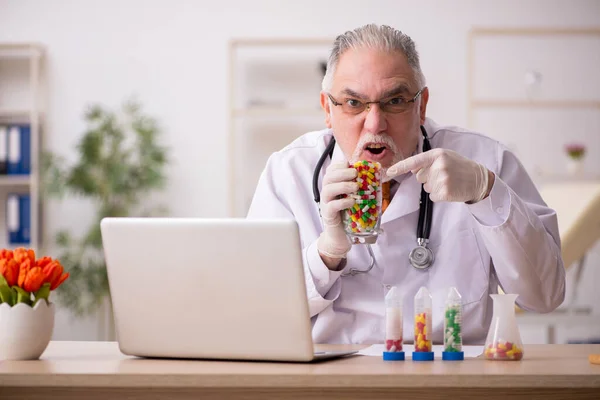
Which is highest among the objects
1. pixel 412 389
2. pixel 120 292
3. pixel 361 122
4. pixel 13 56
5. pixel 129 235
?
pixel 13 56

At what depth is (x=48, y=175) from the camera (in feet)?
18.1

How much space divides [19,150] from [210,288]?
4501 mm

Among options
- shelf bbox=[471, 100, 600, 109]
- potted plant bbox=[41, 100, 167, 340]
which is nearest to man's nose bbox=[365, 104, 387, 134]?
potted plant bbox=[41, 100, 167, 340]

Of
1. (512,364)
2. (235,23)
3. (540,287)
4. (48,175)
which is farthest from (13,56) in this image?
(512,364)

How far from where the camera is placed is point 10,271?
157cm

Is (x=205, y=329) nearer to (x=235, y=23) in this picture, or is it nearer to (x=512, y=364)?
(x=512, y=364)

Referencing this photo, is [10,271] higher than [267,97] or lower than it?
lower

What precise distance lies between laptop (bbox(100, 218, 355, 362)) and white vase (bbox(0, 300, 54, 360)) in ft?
0.54

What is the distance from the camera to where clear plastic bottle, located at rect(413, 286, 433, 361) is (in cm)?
146

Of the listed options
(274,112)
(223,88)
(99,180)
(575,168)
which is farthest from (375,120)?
(223,88)

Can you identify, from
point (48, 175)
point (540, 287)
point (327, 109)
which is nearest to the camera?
point (540, 287)

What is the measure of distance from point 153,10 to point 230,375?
492 centimetres

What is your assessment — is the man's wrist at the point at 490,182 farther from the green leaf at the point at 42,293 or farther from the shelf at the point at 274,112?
the shelf at the point at 274,112

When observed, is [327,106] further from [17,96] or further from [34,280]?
[17,96]
